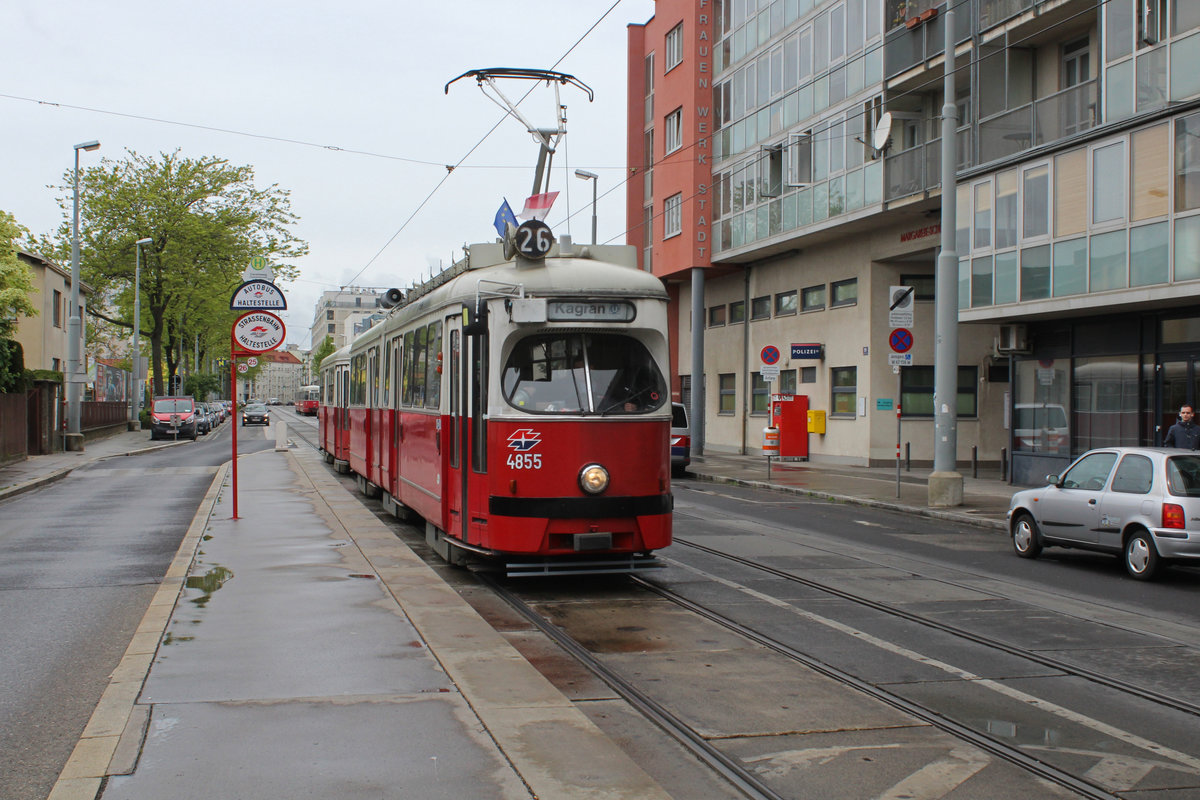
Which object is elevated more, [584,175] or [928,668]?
[584,175]

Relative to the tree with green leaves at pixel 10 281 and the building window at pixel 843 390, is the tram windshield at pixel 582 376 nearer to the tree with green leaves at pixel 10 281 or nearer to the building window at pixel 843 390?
the building window at pixel 843 390

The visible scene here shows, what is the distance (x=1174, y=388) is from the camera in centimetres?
1939

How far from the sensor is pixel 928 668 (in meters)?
7.30

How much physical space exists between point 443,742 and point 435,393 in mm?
6686

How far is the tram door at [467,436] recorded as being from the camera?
997cm

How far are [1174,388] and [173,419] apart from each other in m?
43.0

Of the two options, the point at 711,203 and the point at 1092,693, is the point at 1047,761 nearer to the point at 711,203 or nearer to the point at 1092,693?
the point at 1092,693

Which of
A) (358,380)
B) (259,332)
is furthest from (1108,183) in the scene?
(259,332)

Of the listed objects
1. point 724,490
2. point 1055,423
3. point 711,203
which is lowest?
point 724,490

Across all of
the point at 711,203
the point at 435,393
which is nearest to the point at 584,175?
the point at 711,203

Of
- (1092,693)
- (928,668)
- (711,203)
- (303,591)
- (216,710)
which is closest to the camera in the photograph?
(216,710)

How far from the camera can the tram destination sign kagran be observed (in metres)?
9.85

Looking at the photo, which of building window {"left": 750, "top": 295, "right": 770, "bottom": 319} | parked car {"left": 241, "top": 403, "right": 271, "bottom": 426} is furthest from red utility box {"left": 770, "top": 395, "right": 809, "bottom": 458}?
parked car {"left": 241, "top": 403, "right": 271, "bottom": 426}

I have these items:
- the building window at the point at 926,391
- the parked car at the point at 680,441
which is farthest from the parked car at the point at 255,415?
the building window at the point at 926,391
